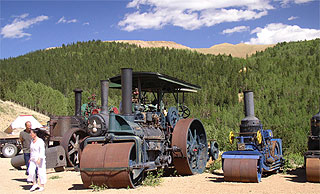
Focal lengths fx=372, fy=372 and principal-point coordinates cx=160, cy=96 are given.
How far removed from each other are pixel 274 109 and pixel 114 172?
1723 inches

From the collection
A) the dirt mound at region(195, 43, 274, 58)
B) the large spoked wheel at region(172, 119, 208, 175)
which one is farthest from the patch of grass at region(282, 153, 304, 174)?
the dirt mound at region(195, 43, 274, 58)

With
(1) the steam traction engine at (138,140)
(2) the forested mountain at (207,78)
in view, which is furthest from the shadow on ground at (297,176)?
(2) the forested mountain at (207,78)

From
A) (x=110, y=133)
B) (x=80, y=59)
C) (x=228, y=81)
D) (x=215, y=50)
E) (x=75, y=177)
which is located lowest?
(x=75, y=177)

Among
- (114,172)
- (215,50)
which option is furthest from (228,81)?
(215,50)

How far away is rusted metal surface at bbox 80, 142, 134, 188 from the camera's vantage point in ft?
26.3

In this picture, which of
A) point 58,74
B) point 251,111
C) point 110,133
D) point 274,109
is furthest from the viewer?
point 58,74

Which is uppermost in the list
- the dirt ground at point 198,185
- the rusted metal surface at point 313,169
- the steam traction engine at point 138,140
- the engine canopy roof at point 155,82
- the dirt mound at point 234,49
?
the dirt mound at point 234,49

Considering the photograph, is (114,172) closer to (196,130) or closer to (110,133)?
(110,133)

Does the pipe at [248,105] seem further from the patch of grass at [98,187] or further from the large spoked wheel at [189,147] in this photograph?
the patch of grass at [98,187]

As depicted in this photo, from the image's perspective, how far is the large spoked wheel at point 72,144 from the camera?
1245 centimetres

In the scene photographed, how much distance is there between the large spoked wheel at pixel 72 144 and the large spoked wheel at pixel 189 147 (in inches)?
159

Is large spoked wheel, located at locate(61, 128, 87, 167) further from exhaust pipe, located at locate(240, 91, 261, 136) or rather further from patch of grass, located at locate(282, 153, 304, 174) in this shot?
patch of grass, located at locate(282, 153, 304, 174)

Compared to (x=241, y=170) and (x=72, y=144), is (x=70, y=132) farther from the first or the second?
(x=241, y=170)

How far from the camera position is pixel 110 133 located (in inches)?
340
